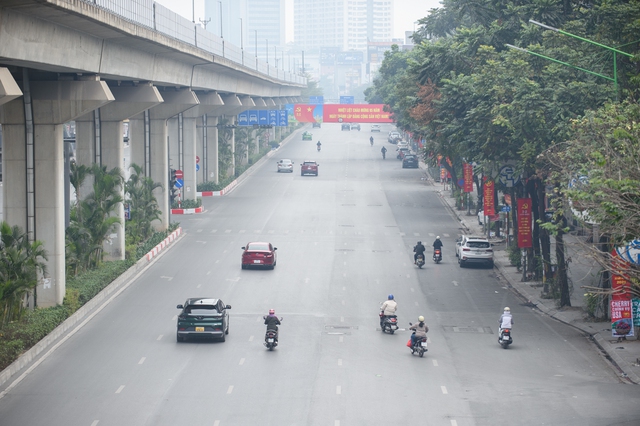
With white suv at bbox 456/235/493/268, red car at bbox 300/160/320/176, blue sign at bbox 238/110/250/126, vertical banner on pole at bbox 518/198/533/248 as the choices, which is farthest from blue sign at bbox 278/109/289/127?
vertical banner on pole at bbox 518/198/533/248

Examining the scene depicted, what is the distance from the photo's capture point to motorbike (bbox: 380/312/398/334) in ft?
112

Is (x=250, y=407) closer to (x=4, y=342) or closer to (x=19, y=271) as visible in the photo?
(x=4, y=342)

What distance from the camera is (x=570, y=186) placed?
102 ft

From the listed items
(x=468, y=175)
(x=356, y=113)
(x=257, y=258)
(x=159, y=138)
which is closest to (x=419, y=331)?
(x=257, y=258)

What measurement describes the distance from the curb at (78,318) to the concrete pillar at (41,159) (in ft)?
4.69

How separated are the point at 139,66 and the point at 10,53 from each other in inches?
624

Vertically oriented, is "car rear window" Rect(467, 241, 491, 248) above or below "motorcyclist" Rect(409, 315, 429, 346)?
above

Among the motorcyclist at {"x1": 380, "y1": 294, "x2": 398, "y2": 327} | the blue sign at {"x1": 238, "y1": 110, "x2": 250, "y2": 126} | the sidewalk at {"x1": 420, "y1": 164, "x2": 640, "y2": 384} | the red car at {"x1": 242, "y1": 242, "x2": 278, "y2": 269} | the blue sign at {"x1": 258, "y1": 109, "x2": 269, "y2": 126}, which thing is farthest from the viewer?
the blue sign at {"x1": 258, "y1": 109, "x2": 269, "y2": 126}

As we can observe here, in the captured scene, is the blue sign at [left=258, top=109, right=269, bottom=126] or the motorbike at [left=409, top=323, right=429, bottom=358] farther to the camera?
the blue sign at [left=258, top=109, right=269, bottom=126]

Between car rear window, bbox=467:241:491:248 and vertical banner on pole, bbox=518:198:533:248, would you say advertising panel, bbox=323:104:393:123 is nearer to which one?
car rear window, bbox=467:241:491:248

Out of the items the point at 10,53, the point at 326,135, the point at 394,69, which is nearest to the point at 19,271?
the point at 10,53

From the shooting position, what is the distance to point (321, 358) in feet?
99.3

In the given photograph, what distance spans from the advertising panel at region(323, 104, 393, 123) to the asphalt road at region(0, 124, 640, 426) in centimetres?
6844

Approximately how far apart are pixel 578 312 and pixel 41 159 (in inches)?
807
